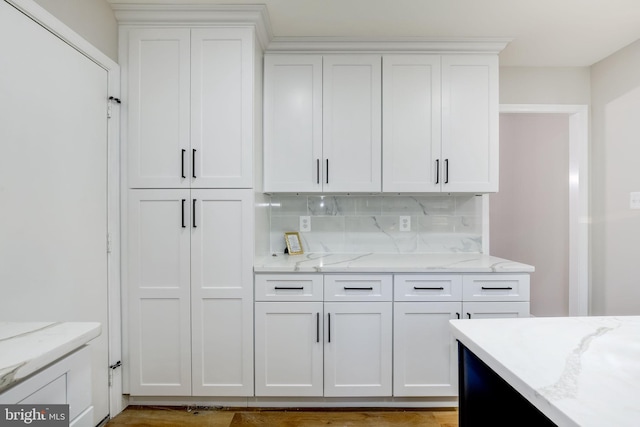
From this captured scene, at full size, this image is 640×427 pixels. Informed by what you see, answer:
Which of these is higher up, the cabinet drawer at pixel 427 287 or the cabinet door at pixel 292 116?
the cabinet door at pixel 292 116

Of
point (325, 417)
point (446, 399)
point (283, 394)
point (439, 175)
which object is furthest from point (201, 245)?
point (446, 399)

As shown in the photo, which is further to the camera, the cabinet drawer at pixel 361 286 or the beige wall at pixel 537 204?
the beige wall at pixel 537 204

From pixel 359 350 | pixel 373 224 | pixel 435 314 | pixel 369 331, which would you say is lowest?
pixel 359 350

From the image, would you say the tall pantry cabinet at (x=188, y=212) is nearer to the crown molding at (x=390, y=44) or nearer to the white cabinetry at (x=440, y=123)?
the crown molding at (x=390, y=44)

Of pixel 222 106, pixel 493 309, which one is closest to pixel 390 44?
pixel 222 106

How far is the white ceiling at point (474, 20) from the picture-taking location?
189cm

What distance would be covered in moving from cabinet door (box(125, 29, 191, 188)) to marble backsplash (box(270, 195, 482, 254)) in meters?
0.85

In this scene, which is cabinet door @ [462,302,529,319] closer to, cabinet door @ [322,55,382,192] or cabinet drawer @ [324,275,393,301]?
cabinet drawer @ [324,275,393,301]

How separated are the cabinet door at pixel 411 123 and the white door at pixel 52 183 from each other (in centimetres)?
178

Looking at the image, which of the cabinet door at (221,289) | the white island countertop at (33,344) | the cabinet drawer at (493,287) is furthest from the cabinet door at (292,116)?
the white island countertop at (33,344)

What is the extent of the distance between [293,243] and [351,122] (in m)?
1.01

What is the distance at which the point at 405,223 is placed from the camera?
2.61 metres

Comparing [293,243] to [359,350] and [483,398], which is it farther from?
[483,398]

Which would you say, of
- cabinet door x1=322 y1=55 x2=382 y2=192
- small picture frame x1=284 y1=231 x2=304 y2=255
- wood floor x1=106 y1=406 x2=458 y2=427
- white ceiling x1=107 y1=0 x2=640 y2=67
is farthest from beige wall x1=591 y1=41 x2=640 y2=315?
small picture frame x1=284 y1=231 x2=304 y2=255
